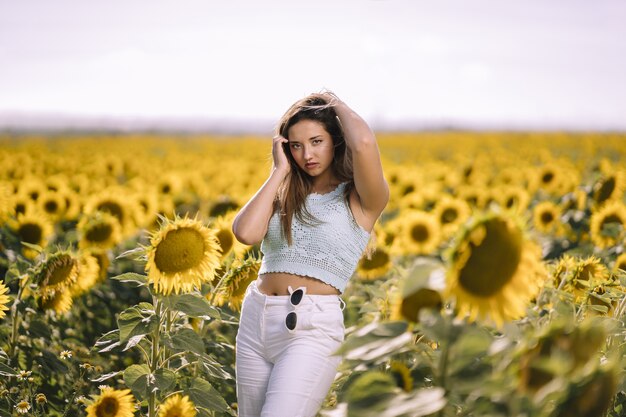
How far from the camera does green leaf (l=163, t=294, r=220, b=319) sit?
3.15 m

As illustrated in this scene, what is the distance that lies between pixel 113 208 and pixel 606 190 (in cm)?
435

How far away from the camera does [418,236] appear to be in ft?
22.7

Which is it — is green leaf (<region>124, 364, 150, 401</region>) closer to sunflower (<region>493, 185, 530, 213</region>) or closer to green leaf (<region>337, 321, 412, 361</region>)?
green leaf (<region>337, 321, 412, 361</region>)

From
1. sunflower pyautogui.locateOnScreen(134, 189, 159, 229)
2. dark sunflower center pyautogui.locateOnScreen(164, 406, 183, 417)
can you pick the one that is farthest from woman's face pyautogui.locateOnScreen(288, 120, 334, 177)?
sunflower pyautogui.locateOnScreen(134, 189, 159, 229)

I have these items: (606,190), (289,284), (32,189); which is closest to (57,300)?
(289,284)

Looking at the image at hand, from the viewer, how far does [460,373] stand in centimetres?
166

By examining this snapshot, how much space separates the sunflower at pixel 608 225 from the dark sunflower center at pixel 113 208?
402 centimetres

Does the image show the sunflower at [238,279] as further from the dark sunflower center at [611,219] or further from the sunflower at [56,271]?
the dark sunflower center at [611,219]

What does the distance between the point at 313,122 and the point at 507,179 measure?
7845mm

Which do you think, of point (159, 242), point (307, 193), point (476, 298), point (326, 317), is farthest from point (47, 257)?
point (476, 298)

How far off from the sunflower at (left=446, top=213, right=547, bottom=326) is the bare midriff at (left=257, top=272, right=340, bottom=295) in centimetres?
141

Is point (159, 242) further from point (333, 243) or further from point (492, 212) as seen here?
point (492, 212)

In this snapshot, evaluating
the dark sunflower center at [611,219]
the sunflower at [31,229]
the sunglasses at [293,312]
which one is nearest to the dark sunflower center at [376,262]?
the dark sunflower center at [611,219]

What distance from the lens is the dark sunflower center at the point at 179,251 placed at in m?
3.16
